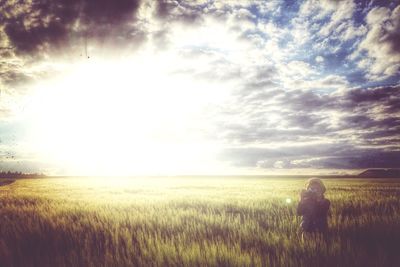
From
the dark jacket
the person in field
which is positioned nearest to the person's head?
the person in field

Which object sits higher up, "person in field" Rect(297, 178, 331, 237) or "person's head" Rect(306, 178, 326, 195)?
"person's head" Rect(306, 178, 326, 195)

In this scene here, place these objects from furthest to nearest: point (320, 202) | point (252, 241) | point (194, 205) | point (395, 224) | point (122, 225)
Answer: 1. point (194, 205)
2. point (122, 225)
3. point (395, 224)
4. point (320, 202)
5. point (252, 241)

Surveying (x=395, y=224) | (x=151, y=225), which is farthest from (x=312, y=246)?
(x=151, y=225)

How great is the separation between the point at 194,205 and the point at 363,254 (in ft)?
23.2

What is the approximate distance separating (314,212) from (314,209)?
52 mm

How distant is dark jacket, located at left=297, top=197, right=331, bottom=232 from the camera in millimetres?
4816

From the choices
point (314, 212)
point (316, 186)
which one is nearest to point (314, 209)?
point (314, 212)

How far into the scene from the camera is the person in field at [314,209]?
190 inches

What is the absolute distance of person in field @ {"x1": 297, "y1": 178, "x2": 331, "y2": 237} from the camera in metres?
4.82

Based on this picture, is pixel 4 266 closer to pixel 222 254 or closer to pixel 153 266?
pixel 153 266

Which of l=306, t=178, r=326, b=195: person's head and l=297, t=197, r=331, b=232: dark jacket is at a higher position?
l=306, t=178, r=326, b=195: person's head

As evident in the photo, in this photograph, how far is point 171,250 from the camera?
3600 mm

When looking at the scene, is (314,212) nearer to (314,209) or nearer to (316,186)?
(314,209)

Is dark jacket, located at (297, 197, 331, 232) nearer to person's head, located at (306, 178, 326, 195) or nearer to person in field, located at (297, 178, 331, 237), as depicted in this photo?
person in field, located at (297, 178, 331, 237)
